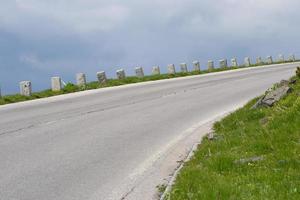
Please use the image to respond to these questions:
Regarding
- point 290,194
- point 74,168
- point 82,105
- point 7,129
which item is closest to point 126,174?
point 74,168

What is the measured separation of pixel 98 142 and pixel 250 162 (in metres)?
4.37

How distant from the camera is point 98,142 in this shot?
1223 cm

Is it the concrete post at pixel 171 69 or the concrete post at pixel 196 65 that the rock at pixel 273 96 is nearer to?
the concrete post at pixel 171 69

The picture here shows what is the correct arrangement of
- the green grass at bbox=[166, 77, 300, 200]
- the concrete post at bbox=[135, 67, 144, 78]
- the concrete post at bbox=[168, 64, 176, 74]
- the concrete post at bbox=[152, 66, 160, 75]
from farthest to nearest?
the concrete post at bbox=[168, 64, 176, 74] < the concrete post at bbox=[152, 66, 160, 75] < the concrete post at bbox=[135, 67, 144, 78] < the green grass at bbox=[166, 77, 300, 200]

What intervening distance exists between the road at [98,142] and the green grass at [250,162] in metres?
0.67

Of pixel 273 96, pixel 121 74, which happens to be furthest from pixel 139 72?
pixel 273 96

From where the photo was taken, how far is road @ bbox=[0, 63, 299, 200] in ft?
28.4

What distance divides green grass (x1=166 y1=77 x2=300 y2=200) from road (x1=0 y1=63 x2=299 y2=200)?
26.3 inches

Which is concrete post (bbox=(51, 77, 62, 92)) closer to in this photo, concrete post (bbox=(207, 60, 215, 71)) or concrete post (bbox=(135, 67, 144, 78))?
concrete post (bbox=(135, 67, 144, 78))

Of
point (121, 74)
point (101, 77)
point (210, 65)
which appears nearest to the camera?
point (101, 77)

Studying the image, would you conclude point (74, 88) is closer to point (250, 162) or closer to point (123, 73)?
point (123, 73)

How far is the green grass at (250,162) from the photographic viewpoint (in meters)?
7.16

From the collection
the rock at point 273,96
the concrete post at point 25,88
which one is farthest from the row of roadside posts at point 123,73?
the rock at point 273,96

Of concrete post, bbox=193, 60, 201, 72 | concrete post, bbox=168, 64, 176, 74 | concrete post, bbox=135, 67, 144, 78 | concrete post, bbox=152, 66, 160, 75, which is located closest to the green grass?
concrete post, bbox=135, 67, 144, 78
